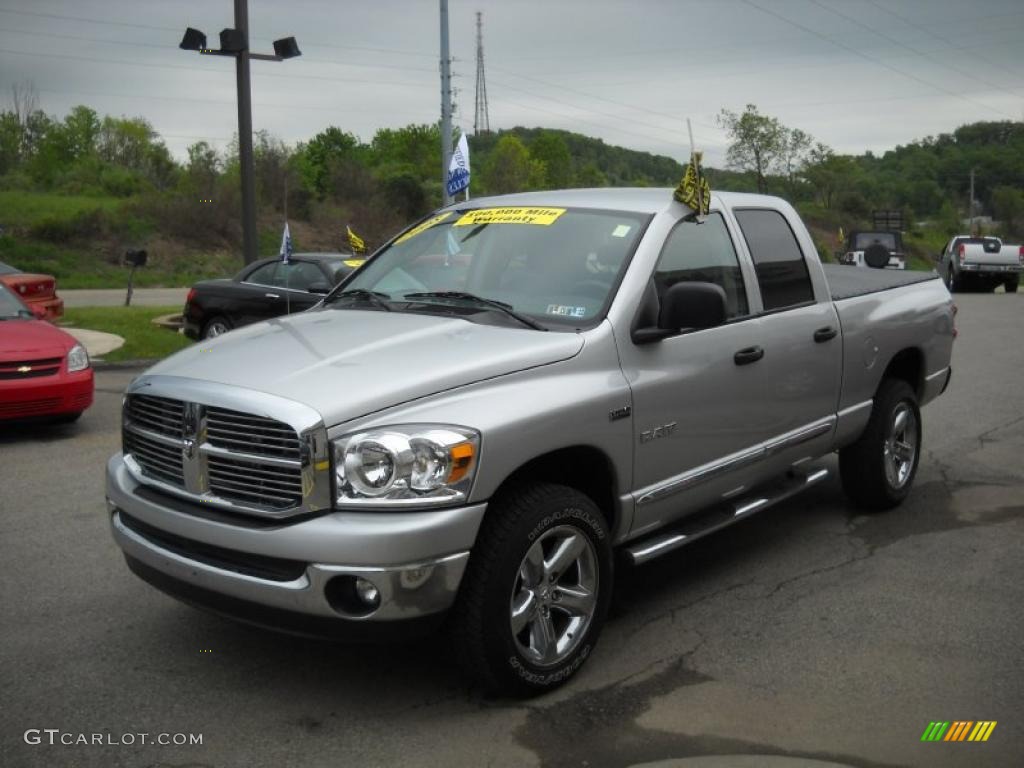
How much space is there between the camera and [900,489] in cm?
666

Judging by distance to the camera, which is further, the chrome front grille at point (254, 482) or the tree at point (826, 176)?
the tree at point (826, 176)

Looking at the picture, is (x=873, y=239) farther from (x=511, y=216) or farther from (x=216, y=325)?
(x=511, y=216)

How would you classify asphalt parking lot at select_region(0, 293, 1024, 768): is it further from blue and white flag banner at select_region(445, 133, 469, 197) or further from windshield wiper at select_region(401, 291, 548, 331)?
blue and white flag banner at select_region(445, 133, 469, 197)

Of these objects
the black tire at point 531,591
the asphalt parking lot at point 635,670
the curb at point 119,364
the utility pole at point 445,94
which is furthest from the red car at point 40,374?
the utility pole at point 445,94

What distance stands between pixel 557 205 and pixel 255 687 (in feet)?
8.35

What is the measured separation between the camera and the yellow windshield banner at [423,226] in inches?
217

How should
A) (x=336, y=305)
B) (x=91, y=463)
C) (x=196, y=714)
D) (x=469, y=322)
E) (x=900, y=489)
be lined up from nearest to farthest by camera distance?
1. (x=196, y=714)
2. (x=469, y=322)
3. (x=336, y=305)
4. (x=900, y=489)
5. (x=91, y=463)

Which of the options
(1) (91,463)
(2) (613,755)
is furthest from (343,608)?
(1) (91,463)

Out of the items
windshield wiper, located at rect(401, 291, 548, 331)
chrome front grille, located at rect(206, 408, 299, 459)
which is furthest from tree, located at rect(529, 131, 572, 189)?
chrome front grille, located at rect(206, 408, 299, 459)

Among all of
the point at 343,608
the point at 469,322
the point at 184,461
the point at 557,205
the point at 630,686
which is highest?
the point at 557,205

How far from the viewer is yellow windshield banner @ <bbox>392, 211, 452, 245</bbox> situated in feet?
18.1

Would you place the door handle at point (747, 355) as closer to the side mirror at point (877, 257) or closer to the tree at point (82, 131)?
the side mirror at point (877, 257)

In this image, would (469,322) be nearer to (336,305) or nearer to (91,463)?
(336,305)

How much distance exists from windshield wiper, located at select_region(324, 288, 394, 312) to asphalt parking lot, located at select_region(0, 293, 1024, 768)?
150 centimetres
